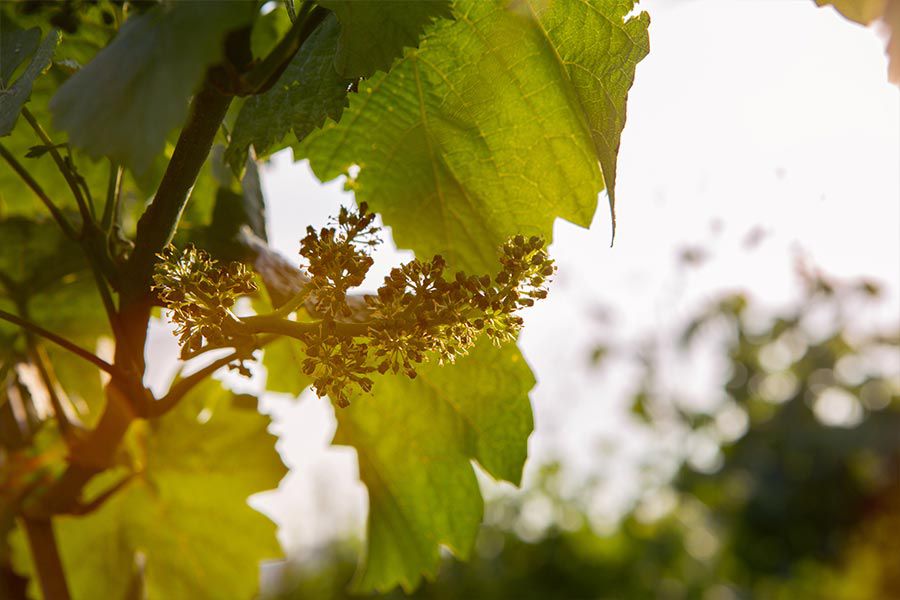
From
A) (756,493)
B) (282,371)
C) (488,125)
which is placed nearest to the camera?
(488,125)

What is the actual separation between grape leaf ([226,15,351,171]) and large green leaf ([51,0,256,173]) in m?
0.23

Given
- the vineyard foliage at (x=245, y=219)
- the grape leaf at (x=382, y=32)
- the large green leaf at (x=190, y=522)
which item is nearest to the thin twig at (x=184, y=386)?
the vineyard foliage at (x=245, y=219)

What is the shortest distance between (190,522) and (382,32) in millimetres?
918

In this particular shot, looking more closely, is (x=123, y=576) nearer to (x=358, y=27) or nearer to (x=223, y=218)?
(x=223, y=218)

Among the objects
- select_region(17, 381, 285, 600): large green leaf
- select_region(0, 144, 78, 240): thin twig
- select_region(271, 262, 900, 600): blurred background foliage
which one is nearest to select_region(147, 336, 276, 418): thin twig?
select_region(0, 144, 78, 240): thin twig

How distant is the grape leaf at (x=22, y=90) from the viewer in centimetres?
73

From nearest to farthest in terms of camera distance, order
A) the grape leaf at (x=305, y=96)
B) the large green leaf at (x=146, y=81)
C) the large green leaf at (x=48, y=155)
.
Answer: the large green leaf at (x=146, y=81)
the grape leaf at (x=305, y=96)
the large green leaf at (x=48, y=155)

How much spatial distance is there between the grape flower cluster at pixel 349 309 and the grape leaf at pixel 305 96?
105mm

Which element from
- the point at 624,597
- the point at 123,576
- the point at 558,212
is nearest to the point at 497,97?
the point at 558,212

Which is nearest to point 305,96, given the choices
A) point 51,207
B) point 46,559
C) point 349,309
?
point 349,309

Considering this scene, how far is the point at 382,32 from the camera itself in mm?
738

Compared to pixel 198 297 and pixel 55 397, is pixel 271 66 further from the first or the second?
pixel 55 397

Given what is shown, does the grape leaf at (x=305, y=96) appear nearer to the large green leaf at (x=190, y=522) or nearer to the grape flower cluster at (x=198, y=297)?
the grape flower cluster at (x=198, y=297)

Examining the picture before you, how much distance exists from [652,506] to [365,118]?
7965mm
